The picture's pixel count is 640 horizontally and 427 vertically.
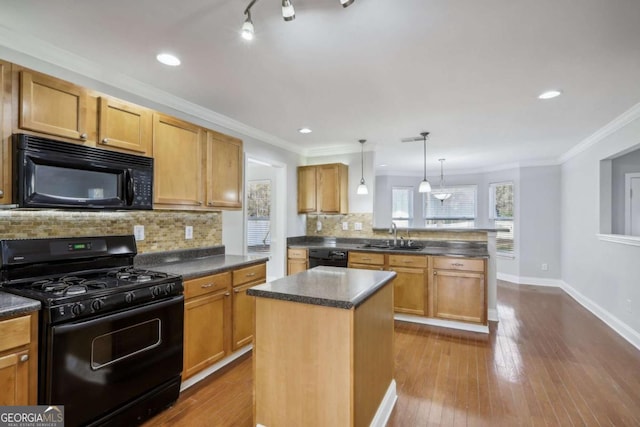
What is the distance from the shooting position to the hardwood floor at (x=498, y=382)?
2104 millimetres

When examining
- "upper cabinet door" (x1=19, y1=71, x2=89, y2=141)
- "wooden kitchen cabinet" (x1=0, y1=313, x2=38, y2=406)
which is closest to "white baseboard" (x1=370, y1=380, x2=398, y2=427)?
"wooden kitchen cabinet" (x1=0, y1=313, x2=38, y2=406)

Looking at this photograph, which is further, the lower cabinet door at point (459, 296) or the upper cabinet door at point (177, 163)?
the lower cabinet door at point (459, 296)

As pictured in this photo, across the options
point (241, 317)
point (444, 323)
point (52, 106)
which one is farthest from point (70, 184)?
point (444, 323)

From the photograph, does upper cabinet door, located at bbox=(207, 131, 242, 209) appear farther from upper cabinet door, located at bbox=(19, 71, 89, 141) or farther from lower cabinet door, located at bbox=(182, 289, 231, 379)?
upper cabinet door, located at bbox=(19, 71, 89, 141)

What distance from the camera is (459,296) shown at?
3.74 metres

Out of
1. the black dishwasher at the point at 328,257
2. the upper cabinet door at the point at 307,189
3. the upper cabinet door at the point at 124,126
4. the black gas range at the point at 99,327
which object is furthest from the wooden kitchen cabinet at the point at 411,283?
the upper cabinet door at the point at 124,126

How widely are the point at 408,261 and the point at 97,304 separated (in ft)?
10.7

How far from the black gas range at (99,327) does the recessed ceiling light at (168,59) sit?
139cm

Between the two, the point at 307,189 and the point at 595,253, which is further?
the point at 307,189

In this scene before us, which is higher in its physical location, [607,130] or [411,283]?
[607,130]

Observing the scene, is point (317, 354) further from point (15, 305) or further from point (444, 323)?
point (444, 323)

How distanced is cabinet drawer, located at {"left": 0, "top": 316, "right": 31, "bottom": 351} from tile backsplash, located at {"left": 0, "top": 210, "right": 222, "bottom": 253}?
76cm

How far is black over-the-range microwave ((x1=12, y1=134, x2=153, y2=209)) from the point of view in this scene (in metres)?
1.74

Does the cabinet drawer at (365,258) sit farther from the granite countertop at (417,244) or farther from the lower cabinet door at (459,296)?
the lower cabinet door at (459,296)
